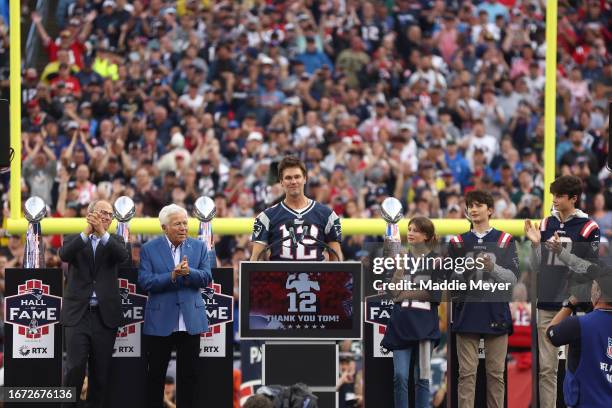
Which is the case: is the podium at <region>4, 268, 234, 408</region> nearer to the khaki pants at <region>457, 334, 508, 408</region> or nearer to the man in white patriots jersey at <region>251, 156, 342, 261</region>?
the man in white patriots jersey at <region>251, 156, 342, 261</region>

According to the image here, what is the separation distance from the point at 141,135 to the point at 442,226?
755cm

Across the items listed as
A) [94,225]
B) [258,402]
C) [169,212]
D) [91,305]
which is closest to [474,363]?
[169,212]

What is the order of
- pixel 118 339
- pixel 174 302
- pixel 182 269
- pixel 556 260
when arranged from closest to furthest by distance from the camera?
pixel 182 269 < pixel 174 302 < pixel 556 260 < pixel 118 339

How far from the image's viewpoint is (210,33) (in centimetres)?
2117

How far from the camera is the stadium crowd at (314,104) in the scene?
17750 mm

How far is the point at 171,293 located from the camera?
10.1m

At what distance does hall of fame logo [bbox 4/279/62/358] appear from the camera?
10391mm

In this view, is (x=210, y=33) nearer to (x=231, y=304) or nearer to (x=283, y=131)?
(x=283, y=131)

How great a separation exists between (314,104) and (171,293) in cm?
1014

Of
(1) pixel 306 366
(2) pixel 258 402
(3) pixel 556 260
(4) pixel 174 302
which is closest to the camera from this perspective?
(2) pixel 258 402

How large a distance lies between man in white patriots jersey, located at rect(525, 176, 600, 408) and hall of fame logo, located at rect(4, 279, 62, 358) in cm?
331

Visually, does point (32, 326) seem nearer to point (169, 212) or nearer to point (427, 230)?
point (169, 212)

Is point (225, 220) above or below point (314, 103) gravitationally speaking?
below

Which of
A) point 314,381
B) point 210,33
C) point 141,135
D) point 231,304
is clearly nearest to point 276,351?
point 314,381
